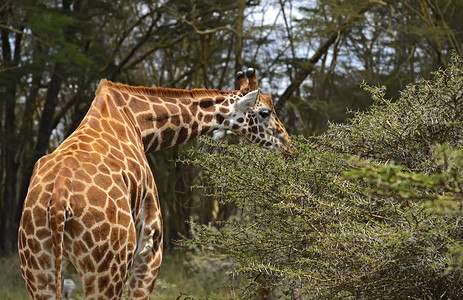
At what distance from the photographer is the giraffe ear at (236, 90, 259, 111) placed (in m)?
5.20

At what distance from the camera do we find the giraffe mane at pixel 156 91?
4665 millimetres

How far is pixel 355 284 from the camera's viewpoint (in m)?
4.55

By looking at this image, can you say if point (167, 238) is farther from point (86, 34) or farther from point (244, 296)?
point (244, 296)

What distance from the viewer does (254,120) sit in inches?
209

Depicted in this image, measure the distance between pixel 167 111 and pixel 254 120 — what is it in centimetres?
82

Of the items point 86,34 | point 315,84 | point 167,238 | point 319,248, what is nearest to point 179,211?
point 167,238

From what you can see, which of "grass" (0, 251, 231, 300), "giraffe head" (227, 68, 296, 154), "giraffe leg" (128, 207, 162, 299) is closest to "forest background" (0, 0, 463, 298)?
"grass" (0, 251, 231, 300)

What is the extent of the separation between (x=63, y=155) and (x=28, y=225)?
0.49 metres

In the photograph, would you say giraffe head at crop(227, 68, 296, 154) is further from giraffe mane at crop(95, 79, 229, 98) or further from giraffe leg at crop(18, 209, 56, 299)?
giraffe leg at crop(18, 209, 56, 299)

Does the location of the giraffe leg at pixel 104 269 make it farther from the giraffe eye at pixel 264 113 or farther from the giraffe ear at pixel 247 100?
the giraffe eye at pixel 264 113

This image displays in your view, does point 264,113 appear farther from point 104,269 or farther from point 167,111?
point 104,269

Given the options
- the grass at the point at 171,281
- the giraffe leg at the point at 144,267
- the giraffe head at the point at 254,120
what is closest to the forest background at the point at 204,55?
the grass at the point at 171,281

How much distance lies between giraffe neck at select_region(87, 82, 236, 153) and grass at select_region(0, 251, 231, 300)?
415 cm

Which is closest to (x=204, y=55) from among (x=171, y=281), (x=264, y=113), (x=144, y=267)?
(x=171, y=281)
